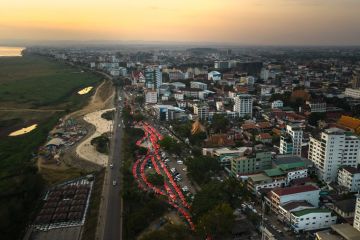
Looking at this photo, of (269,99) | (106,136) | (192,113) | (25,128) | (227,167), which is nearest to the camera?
(227,167)

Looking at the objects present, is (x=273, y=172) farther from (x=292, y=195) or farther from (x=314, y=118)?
(x=314, y=118)

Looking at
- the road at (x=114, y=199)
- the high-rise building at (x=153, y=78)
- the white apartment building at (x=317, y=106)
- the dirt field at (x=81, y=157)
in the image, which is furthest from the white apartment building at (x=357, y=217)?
the high-rise building at (x=153, y=78)

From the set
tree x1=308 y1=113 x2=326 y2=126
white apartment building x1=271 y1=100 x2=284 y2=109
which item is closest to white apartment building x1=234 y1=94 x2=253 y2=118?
white apartment building x1=271 y1=100 x2=284 y2=109

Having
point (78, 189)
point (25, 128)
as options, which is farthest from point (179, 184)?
point (25, 128)

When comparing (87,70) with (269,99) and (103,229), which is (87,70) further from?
(103,229)

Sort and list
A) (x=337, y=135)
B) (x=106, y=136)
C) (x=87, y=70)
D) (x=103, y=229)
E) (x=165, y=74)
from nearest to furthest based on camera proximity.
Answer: (x=103, y=229)
(x=337, y=135)
(x=106, y=136)
(x=165, y=74)
(x=87, y=70)

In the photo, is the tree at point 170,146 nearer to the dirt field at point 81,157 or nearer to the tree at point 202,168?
the tree at point 202,168

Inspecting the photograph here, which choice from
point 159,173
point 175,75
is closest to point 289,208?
point 159,173
